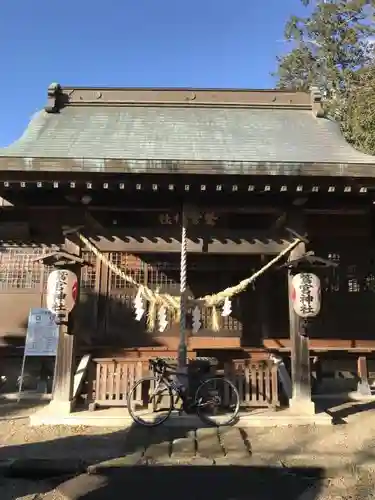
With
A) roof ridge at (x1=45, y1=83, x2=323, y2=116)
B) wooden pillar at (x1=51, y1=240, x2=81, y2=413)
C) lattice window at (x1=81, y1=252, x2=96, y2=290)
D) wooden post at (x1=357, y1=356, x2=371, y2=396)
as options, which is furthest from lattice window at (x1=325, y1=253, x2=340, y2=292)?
wooden pillar at (x1=51, y1=240, x2=81, y2=413)

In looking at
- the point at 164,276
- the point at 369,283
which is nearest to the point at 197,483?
the point at 164,276

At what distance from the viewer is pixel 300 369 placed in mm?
7879

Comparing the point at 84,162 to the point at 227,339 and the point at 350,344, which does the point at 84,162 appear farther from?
the point at 350,344

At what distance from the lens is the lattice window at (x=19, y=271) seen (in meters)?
11.5

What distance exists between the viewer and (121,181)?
24.3 ft

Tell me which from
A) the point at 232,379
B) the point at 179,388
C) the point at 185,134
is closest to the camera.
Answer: the point at 179,388

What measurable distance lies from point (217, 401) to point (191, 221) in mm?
3197

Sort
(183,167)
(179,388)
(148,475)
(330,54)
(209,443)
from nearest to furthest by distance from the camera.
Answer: (148,475)
(209,443)
(183,167)
(179,388)
(330,54)

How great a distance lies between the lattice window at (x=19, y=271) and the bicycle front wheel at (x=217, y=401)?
5.90 meters

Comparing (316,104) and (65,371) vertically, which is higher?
(316,104)

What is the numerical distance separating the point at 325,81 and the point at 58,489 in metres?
26.8

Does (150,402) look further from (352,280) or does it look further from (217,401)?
(352,280)

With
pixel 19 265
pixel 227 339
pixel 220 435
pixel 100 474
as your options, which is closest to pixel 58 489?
pixel 100 474

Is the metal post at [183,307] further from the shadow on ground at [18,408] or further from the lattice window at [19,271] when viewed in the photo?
the lattice window at [19,271]
